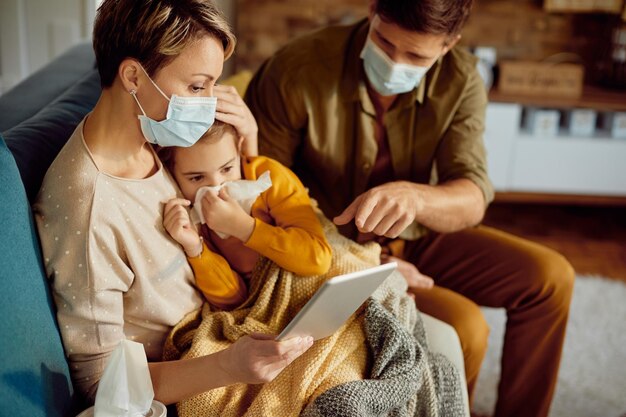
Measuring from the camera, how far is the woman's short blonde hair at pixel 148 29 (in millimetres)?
1169

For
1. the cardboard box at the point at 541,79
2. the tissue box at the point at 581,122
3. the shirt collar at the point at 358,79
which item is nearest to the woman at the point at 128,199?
the shirt collar at the point at 358,79

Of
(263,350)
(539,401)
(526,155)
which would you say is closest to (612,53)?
(526,155)

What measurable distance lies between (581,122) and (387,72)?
6.26 feet

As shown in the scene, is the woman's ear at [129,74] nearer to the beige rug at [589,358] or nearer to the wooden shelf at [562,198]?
the beige rug at [589,358]

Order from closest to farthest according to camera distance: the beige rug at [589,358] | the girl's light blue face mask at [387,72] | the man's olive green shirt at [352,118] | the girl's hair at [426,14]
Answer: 1. the girl's hair at [426,14]
2. the girl's light blue face mask at [387,72]
3. the man's olive green shirt at [352,118]
4. the beige rug at [589,358]

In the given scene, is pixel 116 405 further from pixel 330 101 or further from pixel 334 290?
pixel 330 101

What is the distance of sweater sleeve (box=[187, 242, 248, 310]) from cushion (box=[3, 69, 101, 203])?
1.03 feet

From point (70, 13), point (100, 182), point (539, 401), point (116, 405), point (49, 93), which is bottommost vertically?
point (539, 401)

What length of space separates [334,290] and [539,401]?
115 centimetres

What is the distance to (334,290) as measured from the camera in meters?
1.01

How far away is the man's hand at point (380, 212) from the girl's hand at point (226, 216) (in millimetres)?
177

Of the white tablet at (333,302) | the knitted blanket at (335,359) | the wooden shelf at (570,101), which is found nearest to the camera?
the white tablet at (333,302)

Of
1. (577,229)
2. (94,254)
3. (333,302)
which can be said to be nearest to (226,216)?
(94,254)

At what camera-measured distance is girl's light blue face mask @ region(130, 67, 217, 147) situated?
4.09 feet
